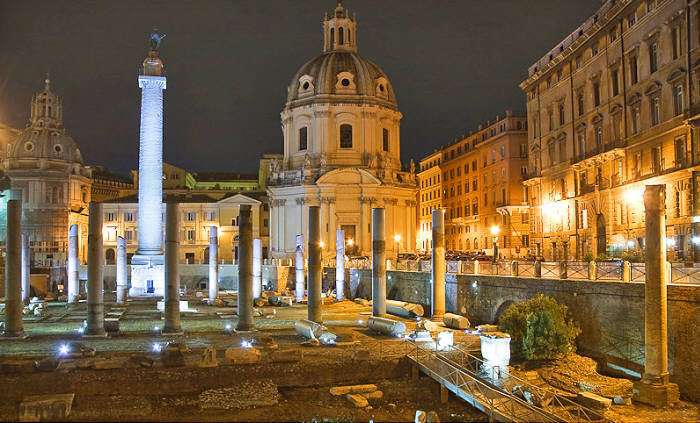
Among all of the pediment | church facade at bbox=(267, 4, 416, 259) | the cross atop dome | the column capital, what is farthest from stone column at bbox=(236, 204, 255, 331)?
the cross atop dome

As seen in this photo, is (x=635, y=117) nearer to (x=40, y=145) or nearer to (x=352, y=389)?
(x=352, y=389)

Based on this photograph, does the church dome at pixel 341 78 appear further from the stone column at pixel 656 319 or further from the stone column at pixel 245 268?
the stone column at pixel 656 319

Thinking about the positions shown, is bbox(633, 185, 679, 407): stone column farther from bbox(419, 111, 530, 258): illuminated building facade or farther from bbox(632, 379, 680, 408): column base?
bbox(419, 111, 530, 258): illuminated building facade

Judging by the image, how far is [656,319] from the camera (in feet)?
65.0

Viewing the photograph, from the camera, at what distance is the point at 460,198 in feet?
280

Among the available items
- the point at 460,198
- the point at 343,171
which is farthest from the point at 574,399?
the point at 460,198

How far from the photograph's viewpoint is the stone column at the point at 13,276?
2717 cm

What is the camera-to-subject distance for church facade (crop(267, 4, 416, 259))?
69.7m

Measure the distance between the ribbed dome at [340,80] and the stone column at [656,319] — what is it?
53541mm

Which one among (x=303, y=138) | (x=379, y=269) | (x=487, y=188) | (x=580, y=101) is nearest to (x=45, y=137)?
(x=303, y=138)

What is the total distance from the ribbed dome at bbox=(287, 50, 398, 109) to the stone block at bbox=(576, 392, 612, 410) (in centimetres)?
5511

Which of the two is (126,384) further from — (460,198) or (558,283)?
(460,198)

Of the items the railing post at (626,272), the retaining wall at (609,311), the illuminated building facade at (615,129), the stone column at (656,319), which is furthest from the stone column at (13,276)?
the illuminated building facade at (615,129)

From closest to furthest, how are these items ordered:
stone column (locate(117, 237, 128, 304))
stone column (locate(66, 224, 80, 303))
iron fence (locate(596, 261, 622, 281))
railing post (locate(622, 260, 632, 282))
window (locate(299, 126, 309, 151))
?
railing post (locate(622, 260, 632, 282)) → iron fence (locate(596, 261, 622, 281)) → stone column (locate(117, 237, 128, 304)) → stone column (locate(66, 224, 80, 303)) → window (locate(299, 126, 309, 151))
